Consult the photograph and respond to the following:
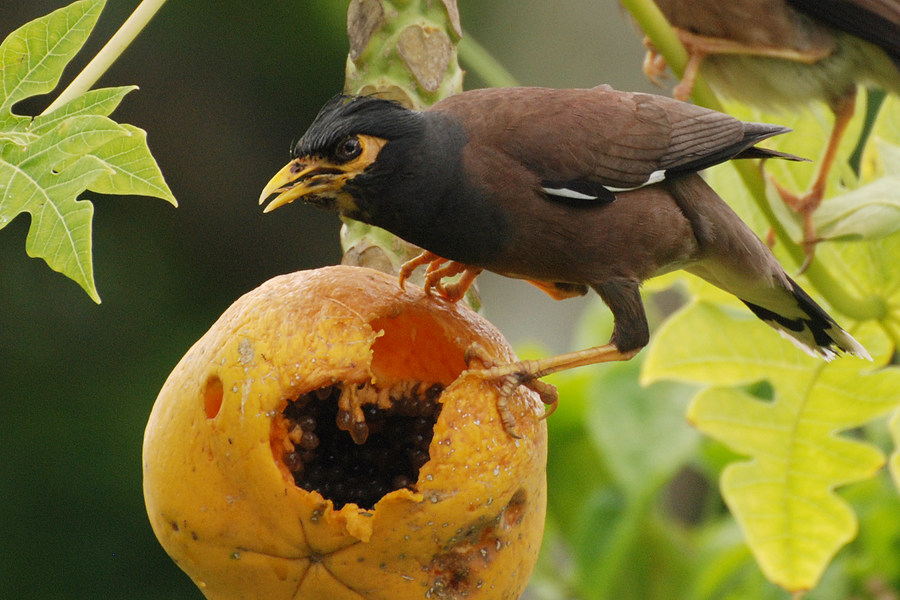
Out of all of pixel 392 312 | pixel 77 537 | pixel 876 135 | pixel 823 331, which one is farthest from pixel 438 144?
pixel 77 537

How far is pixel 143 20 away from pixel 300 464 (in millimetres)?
732

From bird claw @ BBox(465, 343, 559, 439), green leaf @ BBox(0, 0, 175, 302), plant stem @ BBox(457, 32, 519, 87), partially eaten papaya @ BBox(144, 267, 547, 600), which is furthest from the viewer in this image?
plant stem @ BBox(457, 32, 519, 87)

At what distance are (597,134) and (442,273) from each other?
45 cm

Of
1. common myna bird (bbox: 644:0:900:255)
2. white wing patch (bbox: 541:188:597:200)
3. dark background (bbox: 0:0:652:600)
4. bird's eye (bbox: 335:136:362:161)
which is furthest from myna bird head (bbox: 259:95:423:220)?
dark background (bbox: 0:0:652:600)

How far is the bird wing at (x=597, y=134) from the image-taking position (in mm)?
1889

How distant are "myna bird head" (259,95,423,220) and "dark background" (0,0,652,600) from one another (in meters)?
2.50

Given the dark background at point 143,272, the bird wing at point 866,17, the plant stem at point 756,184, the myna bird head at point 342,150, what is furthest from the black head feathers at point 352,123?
the dark background at point 143,272

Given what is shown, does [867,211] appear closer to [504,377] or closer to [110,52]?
[504,377]

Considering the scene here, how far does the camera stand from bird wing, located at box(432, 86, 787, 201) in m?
1.89

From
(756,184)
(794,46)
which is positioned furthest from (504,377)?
(794,46)

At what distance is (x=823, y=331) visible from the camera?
2357 mm

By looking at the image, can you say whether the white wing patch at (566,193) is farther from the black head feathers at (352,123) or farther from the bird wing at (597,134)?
the black head feathers at (352,123)

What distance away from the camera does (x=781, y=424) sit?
2.73 metres

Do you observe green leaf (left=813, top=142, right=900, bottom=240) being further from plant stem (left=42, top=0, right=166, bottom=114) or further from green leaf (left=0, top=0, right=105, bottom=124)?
green leaf (left=0, top=0, right=105, bottom=124)
